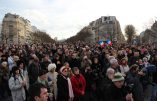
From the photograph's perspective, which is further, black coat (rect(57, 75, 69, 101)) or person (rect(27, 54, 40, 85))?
person (rect(27, 54, 40, 85))

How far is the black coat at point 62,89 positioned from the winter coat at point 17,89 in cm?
110

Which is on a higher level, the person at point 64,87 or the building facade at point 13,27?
the building facade at point 13,27

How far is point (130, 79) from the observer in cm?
1088

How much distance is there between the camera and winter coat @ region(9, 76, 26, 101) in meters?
11.3

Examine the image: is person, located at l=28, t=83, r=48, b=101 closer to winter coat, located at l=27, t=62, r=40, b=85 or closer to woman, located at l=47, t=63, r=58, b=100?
woman, located at l=47, t=63, r=58, b=100

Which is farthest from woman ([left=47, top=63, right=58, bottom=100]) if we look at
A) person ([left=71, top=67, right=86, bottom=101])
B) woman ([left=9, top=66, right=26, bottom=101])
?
woman ([left=9, top=66, right=26, bottom=101])

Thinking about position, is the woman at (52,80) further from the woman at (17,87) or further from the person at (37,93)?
the person at (37,93)

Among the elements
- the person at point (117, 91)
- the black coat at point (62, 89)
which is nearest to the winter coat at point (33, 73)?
the black coat at point (62, 89)

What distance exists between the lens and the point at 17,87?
11.3m

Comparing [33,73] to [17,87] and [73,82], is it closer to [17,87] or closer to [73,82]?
[17,87]

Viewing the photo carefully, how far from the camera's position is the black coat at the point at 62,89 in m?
10.9

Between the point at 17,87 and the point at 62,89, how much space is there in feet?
4.63

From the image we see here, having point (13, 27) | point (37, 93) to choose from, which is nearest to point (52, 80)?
point (37, 93)

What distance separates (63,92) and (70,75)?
37.9 inches
